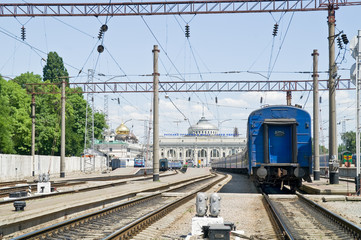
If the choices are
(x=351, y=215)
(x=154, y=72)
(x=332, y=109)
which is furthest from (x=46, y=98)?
(x=351, y=215)

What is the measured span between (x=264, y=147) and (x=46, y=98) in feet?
162

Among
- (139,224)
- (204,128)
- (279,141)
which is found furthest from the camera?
(204,128)

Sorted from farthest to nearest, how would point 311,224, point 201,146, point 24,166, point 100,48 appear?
point 201,146 → point 24,166 → point 100,48 → point 311,224

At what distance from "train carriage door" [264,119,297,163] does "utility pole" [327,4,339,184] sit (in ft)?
12.7

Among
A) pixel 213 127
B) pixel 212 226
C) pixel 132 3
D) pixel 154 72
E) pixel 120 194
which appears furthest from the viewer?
pixel 213 127

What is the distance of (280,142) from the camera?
20703mm

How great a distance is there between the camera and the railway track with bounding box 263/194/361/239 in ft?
33.1

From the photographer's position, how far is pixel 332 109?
24.3 meters

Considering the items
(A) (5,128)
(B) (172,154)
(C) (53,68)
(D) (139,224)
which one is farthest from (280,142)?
(B) (172,154)

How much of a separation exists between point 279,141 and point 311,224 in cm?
890

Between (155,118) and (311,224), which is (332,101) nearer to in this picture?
(155,118)

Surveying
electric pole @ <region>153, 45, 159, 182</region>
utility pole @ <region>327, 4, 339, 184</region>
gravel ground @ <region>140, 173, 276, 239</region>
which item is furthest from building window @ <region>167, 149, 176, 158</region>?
gravel ground @ <region>140, 173, 276, 239</region>

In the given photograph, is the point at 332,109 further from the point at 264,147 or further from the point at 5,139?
the point at 5,139

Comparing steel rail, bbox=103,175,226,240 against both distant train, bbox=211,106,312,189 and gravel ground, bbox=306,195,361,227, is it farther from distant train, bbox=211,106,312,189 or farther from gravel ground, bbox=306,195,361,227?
distant train, bbox=211,106,312,189
